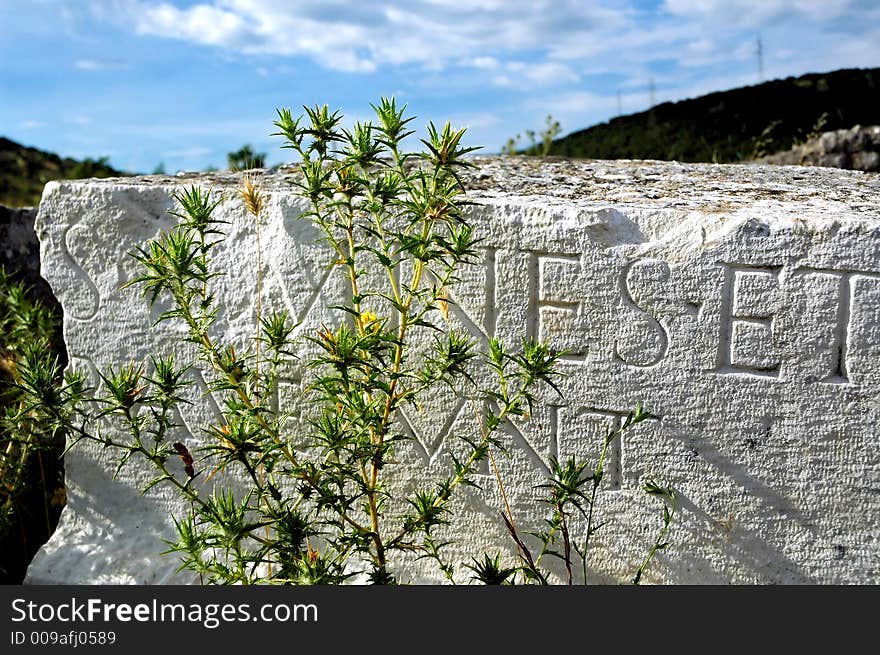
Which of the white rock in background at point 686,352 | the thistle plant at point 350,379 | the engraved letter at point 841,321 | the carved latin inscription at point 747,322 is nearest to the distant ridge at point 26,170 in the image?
the thistle plant at point 350,379

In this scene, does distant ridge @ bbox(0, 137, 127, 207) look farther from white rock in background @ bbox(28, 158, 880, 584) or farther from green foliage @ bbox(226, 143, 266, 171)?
white rock in background @ bbox(28, 158, 880, 584)

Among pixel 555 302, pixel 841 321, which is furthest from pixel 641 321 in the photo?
pixel 841 321

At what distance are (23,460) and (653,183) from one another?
2.91 m

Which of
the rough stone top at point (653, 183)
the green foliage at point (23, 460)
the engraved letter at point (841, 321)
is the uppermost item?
the rough stone top at point (653, 183)

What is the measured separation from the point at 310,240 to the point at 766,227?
159cm

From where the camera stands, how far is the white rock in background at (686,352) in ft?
9.81

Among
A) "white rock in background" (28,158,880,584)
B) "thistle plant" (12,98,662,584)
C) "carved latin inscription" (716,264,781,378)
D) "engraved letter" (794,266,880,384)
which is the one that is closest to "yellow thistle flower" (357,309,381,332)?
"thistle plant" (12,98,662,584)

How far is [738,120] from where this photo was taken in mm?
11156

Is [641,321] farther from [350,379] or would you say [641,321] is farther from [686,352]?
[350,379]

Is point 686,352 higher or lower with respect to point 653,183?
lower

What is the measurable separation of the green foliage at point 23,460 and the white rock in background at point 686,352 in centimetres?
98

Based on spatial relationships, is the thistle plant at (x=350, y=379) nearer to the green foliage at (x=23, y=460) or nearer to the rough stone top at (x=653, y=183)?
the rough stone top at (x=653, y=183)

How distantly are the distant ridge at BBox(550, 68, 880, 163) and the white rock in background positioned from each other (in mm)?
6538

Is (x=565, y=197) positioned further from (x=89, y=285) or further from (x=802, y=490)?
(x=89, y=285)
